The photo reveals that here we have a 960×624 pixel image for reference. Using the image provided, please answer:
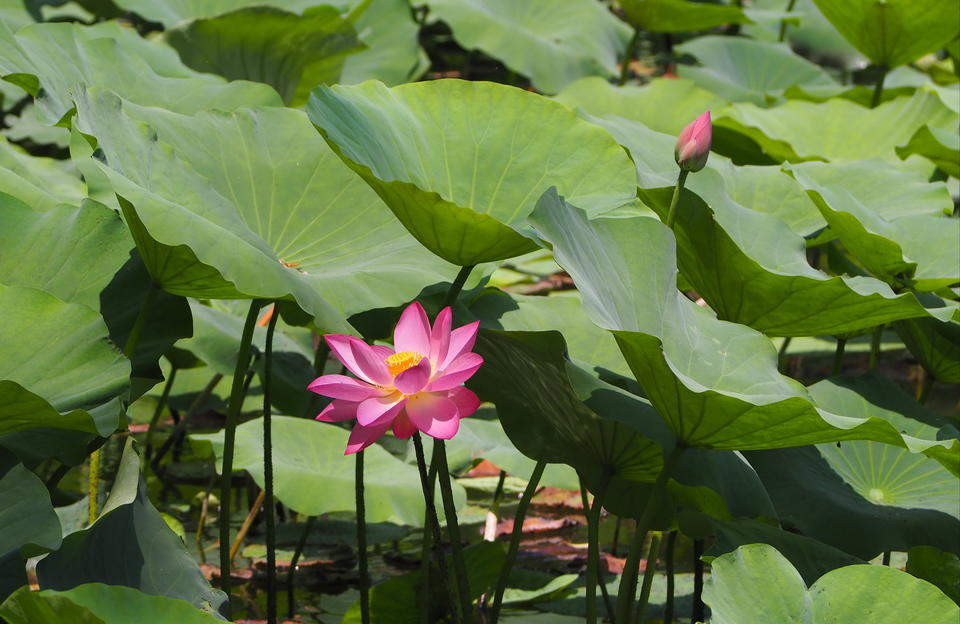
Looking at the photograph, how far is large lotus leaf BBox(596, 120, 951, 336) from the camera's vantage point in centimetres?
128

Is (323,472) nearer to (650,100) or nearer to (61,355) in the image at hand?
(61,355)

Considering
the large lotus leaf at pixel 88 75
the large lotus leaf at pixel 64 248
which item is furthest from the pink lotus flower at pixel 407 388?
the large lotus leaf at pixel 88 75

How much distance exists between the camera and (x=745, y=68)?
12.5ft

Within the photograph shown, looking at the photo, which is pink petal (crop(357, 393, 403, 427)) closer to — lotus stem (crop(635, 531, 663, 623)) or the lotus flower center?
the lotus flower center

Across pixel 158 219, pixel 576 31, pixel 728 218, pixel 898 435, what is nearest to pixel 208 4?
pixel 576 31

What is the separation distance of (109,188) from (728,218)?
0.81m

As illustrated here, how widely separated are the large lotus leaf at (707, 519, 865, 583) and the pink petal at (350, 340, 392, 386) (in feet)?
1.45

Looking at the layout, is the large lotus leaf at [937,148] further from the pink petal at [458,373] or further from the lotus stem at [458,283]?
the pink petal at [458,373]

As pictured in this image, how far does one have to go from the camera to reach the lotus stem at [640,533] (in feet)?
3.57

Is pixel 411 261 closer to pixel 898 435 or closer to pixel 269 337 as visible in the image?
pixel 269 337

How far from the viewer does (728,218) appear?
1.50m

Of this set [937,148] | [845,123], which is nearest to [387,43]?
[845,123]

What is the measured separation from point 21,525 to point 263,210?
558 mm

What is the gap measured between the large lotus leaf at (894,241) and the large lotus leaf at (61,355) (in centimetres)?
91
